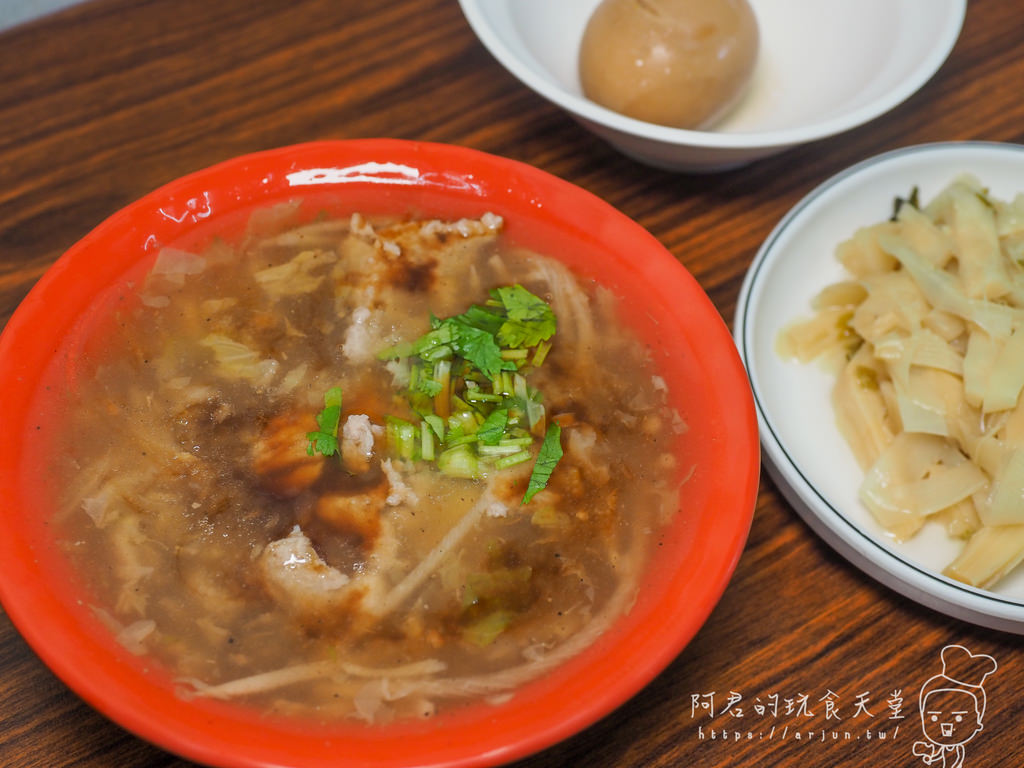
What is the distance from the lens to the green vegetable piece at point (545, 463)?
49.9 inches

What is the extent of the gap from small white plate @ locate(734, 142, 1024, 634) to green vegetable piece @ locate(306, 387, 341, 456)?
693mm

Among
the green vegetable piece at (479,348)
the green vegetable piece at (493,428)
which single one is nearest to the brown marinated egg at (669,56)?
the green vegetable piece at (479,348)

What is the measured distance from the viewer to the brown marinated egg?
1.76m

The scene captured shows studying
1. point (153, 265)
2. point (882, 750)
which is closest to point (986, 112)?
point (882, 750)

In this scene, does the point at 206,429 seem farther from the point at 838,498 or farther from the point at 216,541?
the point at 838,498

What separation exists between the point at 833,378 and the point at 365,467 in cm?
99

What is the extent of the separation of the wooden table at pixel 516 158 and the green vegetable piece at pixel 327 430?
50 centimetres

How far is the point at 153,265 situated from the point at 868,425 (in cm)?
128

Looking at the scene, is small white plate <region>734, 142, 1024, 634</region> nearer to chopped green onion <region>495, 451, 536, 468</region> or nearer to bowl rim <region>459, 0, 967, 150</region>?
bowl rim <region>459, 0, 967, 150</region>

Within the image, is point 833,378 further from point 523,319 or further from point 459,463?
point 459,463

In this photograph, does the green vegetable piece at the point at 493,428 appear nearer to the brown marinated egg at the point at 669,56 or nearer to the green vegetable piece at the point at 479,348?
the green vegetable piece at the point at 479,348

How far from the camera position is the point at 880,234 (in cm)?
180

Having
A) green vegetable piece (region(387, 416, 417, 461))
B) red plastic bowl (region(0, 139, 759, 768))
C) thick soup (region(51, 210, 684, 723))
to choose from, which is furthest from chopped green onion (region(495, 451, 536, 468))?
red plastic bowl (region(0, 139, 759, 768))

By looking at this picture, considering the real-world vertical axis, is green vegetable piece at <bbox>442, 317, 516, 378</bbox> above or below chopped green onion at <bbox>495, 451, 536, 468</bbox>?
above
